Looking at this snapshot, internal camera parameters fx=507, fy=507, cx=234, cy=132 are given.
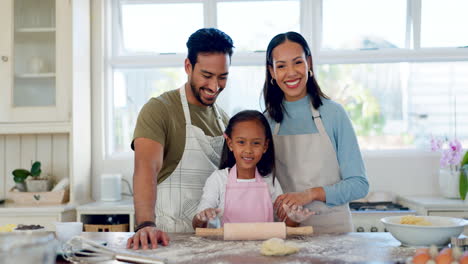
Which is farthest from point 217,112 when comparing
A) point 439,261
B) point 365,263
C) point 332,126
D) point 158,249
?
point 439,261

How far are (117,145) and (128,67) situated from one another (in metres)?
0.59

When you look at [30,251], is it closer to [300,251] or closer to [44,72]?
[300,251]

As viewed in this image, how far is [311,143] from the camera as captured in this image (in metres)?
1.94

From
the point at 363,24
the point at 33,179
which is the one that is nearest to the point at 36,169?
the point at 33,179

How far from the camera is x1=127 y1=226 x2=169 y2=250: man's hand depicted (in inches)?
57.5

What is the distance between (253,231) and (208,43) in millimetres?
766

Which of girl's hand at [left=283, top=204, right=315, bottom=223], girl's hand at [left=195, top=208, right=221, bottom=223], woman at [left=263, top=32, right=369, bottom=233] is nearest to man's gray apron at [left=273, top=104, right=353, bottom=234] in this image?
woman at [left=263, top=32, right=369, bottom=233]

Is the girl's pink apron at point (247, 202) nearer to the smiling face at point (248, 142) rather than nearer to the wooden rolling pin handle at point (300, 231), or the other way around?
the smiling face at point (248, 142)

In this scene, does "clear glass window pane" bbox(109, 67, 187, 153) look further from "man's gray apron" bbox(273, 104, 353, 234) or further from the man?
"man's gray apron" bbox(273, 104, 353, 234)

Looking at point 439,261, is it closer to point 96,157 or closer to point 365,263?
point 365,263

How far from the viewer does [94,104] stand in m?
3.67

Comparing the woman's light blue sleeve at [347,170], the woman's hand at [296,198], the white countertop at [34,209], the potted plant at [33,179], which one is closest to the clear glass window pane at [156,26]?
the potted plant at [33,179]

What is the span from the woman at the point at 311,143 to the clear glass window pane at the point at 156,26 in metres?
1.92

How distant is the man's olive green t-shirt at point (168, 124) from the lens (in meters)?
1.84
